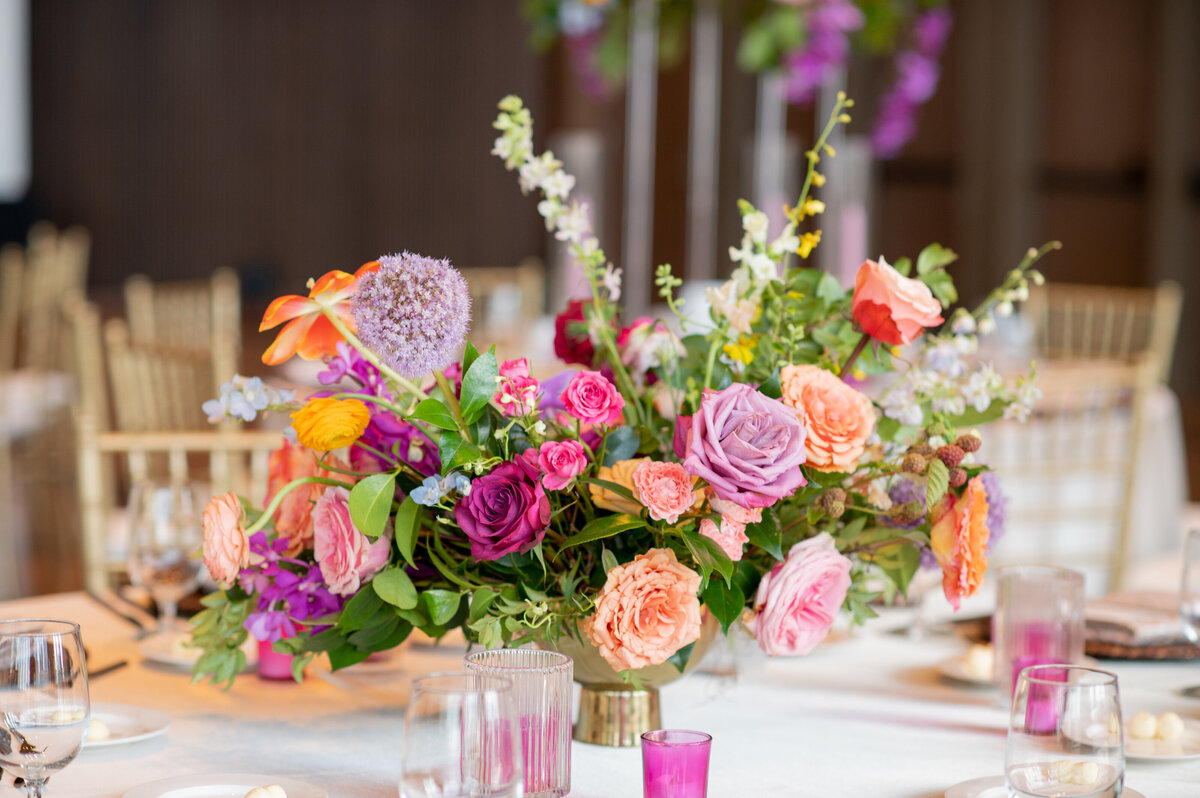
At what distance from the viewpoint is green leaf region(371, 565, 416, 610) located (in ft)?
3.53

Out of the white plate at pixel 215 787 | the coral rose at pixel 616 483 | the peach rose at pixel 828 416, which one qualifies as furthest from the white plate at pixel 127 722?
the peach rose at pixel 828 416

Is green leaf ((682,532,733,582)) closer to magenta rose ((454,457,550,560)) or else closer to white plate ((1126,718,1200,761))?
magenta rose ((454,457,550,560))

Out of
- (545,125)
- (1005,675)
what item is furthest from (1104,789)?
(545,125)

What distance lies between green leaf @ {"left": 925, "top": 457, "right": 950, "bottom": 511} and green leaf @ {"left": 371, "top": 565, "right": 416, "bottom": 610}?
0.40 metres

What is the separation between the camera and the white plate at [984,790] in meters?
1.07

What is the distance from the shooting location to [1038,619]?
1322 mm

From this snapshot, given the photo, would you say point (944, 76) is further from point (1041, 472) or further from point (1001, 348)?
point (1041, 472)

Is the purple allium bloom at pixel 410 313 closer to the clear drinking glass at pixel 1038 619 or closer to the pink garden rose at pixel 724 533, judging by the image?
the pink garden rose at pixel 724 533

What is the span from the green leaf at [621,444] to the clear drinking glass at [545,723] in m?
0.16

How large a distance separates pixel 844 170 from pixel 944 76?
261cm

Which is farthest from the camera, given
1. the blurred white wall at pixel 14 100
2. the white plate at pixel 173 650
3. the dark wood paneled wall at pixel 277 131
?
the blurred white wall at pixel 14 100

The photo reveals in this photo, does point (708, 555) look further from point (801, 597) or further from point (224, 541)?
point (224, 541)

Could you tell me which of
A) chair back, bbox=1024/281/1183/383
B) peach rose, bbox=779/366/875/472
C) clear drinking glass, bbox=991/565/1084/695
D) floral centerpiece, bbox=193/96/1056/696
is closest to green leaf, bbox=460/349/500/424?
floral centerpiece, bbox=193/96/1056/696

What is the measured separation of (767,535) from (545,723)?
0.22 metres
